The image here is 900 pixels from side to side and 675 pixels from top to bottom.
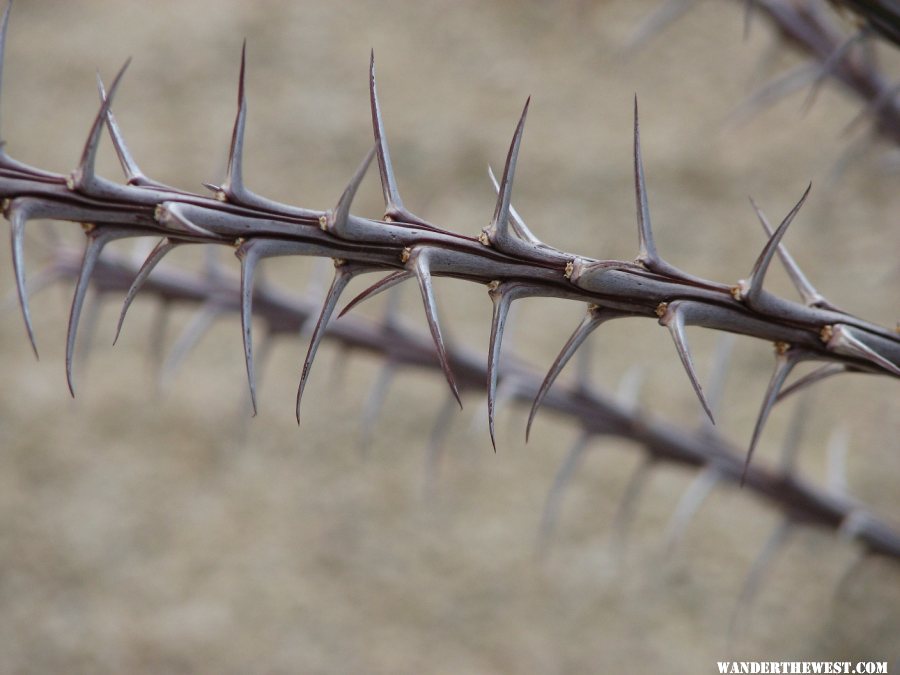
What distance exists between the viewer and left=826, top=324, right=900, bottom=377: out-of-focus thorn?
0.36 m

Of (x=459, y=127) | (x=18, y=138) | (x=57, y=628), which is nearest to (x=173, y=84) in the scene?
(x=18, y=138)

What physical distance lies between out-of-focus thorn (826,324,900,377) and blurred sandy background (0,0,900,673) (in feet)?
1.97

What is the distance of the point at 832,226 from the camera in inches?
48.5

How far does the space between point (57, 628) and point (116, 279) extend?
2.08 ft

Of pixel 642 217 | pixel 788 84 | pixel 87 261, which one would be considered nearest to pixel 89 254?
pixel 87 261

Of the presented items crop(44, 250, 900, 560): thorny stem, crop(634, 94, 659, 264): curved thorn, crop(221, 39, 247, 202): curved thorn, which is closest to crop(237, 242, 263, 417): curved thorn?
crop(221, 39, 247, 202): curved thorn

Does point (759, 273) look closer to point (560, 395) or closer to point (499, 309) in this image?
point (499, 309)

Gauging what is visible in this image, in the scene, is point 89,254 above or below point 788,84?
below

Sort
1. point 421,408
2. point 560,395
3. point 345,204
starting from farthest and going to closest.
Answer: point 421,408, point 560,395, point 345,204

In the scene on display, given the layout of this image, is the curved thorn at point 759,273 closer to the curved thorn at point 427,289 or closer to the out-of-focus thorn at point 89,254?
the curved thorn at point 427,289

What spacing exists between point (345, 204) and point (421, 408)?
0.91 metres

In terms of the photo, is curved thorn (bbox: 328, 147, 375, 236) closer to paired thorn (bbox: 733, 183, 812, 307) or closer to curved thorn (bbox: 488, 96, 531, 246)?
curved thorn (bbox: 488, 96, 531, 246)

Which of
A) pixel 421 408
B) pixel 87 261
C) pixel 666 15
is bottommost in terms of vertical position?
pixel 87 261

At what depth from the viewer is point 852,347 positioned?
14.7 inches
